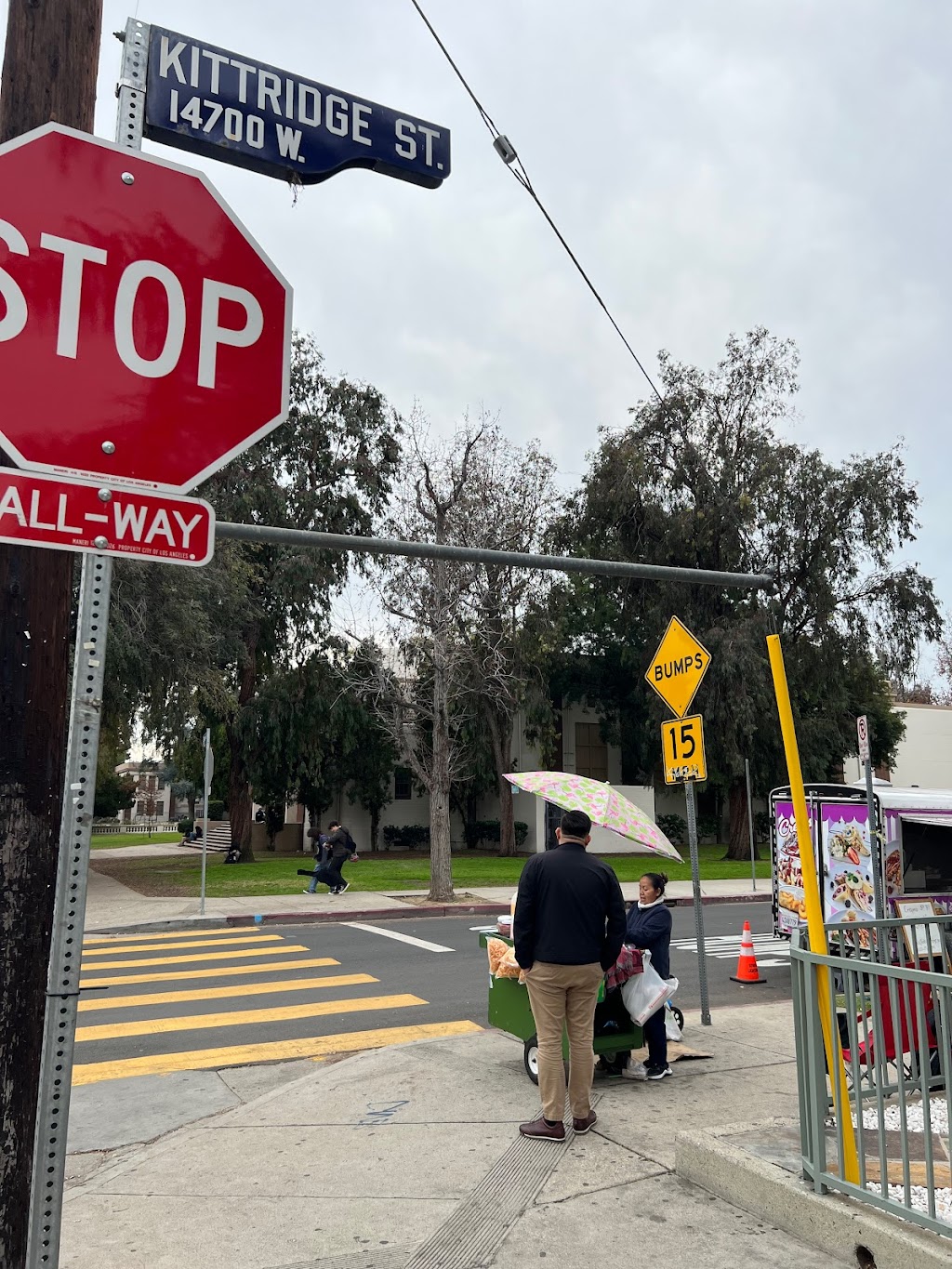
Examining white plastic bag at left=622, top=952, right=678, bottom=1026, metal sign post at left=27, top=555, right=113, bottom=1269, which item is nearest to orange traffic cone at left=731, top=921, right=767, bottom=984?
white plastic bag at left=622, top=952, right=678, bottom=1026

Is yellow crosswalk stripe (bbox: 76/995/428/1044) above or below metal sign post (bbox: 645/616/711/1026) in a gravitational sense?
below

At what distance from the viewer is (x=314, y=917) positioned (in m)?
17.2

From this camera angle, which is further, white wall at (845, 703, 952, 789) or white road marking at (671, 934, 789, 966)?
white wall at (845, 703, 952, 789)

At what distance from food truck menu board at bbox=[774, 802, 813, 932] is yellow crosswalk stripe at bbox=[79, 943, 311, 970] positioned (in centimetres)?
636

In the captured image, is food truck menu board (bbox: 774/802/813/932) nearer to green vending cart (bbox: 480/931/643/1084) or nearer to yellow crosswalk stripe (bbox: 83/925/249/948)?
green vending cart (bbox: 480/931/643/1084)

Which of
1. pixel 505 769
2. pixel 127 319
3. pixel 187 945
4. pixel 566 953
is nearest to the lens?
pixel 127 319

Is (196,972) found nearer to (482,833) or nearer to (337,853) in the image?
(337,853)

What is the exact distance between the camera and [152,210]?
8.16ft

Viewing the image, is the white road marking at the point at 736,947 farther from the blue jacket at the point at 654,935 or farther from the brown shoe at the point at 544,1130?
the brown shoe at the point at 544,1130

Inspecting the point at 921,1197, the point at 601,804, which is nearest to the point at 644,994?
the point at 601,804

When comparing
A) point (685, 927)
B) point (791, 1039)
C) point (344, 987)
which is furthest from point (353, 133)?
point (685, 927)

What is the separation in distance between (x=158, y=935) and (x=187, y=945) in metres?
1.46

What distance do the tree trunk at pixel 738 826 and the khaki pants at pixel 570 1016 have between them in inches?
Result: 1164

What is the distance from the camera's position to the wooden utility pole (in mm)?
2602
